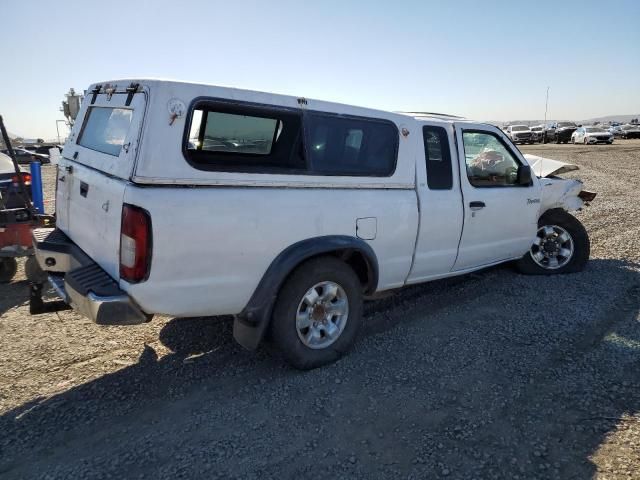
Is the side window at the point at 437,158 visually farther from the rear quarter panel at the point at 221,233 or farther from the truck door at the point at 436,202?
the rear quarter panel at the point at 221,233

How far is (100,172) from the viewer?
3.29 metres

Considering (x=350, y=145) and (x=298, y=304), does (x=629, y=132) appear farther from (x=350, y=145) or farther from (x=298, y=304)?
(x=298, y=304)

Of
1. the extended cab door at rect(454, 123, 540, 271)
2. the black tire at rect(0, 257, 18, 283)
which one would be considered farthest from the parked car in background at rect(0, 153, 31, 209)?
the extended cab door at rect(454, 123, 540, 271)

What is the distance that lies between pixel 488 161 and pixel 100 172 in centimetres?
358

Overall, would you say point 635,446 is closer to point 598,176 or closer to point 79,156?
point 79,156

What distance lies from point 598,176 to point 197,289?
16.7 m

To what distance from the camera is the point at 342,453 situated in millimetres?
2713

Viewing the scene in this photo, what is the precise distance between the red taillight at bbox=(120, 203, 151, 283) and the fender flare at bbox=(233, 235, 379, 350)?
757mm

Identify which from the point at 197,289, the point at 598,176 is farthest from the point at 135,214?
the point at 598,176

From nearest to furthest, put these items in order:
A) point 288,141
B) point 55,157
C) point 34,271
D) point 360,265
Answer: point 288,141 → point 360,265 → point 55,157 → point 34,271

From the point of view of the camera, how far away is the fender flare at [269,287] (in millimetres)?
3229

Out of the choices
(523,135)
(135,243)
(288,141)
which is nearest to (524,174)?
(288,141)

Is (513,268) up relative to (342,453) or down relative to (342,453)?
up

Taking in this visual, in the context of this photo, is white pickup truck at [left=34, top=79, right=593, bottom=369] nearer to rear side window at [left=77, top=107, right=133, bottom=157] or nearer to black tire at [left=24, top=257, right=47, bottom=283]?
rear side window at [left=77, top=107, right=133, bottom=157]
